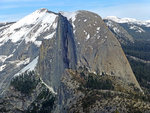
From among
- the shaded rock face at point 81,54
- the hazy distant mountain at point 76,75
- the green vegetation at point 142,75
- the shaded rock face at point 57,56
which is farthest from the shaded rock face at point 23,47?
the green vegetation at point 142,75

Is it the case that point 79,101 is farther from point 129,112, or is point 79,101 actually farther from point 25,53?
point 25,53

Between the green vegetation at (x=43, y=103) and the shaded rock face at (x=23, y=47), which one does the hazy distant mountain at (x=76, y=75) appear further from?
the shaded rock face at (x=23, y=47)

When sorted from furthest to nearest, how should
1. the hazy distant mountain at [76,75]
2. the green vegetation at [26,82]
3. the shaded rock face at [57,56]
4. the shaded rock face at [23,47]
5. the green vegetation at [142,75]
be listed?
the shaded rock face at [23,47] → the green vegetation at [142,75] → the shaded rock face at [57,56] → the green vegetation at [26,82] → the hazy distant mountain at [76,75]

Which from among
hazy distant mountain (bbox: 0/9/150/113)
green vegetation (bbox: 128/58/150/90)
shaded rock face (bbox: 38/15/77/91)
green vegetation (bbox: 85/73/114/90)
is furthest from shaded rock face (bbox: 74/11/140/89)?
green vegetation (bbox: 128/58/150/90)

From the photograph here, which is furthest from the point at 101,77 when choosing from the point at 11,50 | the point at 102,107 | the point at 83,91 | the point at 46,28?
the point at 11,50

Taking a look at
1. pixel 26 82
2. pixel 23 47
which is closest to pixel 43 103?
pixel 26 82

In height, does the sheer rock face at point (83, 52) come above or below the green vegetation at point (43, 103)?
above

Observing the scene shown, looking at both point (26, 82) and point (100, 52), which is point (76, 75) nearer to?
point (100, 52)
